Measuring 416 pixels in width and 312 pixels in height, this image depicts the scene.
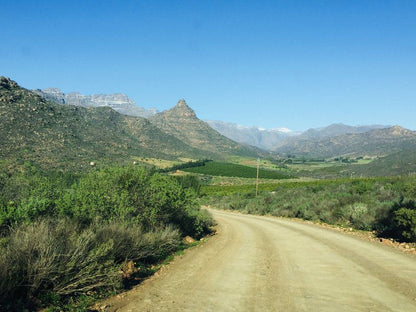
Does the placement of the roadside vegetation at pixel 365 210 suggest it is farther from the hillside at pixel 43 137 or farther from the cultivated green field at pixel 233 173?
the cultivated green field at pixel 233 173

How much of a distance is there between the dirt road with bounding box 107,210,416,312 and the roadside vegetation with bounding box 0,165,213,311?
88 centimetres

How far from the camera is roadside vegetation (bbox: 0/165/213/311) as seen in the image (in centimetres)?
667

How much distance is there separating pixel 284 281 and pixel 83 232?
6.06 m

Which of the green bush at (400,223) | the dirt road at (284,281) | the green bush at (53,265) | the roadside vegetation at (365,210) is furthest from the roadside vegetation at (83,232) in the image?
the green bush at (400,223)

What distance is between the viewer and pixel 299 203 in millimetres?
29562

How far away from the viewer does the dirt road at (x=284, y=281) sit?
22.0 ft

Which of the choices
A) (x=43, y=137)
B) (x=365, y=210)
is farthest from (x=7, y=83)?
(x=365, y=210)

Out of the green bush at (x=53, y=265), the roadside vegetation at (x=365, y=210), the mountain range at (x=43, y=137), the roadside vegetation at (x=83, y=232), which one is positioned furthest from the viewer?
the mountain range at (x=43, y=137)

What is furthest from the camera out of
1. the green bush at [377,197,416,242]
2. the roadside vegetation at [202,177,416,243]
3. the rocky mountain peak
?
the rocky mountain peak

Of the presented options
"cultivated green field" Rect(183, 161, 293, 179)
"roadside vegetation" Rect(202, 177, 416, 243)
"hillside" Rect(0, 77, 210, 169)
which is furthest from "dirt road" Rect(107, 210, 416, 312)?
"cultivated green field" Rect(183, 161, 293, 179)

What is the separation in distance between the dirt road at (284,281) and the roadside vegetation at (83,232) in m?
0.88

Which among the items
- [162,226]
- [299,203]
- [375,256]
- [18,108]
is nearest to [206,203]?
[299,203]

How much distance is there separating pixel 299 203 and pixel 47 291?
2612 cm

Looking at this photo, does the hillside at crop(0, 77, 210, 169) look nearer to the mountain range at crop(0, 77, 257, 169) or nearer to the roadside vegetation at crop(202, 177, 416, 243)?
the mountain range at crop(0, 77, 257, 169)
